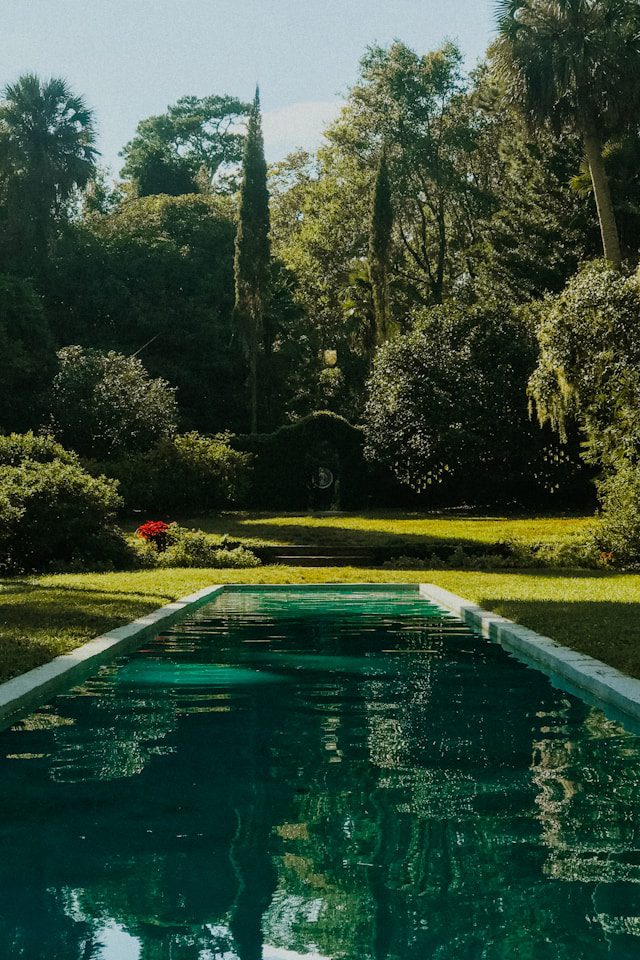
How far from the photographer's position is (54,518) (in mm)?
20656

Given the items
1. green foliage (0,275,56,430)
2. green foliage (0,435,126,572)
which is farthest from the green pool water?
green foliage (0,275,56,430)

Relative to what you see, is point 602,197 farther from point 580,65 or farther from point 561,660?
point 561,660

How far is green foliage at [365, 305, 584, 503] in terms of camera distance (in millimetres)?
34062

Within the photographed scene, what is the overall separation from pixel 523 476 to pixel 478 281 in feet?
32.5

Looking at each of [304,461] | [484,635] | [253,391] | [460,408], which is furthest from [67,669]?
[253,391]

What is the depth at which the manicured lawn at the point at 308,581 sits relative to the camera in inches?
396

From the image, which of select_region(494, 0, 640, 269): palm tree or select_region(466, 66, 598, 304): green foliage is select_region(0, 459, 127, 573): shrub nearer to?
select_region(494, 0, 640, 269): palm tree

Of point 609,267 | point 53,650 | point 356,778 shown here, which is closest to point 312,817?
point 356,778

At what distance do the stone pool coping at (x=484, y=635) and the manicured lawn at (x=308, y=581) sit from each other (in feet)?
0.70

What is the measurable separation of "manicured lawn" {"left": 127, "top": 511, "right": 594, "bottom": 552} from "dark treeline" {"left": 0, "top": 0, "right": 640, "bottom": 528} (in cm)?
294

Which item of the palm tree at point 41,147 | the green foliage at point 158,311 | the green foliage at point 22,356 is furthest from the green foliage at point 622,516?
the palm tree at point 41,147

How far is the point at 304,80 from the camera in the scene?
2777 cm

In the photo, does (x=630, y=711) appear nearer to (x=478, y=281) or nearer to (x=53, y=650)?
(x=53, y=650)

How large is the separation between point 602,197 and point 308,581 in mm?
17187
